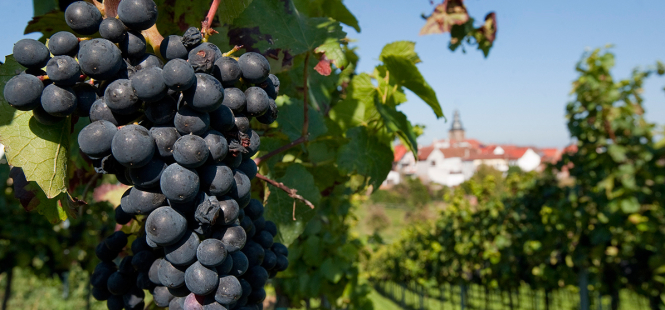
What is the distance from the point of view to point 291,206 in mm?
1499

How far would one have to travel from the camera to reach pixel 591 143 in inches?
231

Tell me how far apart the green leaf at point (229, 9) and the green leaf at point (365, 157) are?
2.28 feet

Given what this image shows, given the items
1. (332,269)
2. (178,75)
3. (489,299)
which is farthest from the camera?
(489,299)

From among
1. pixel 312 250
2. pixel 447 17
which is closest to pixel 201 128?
pixel 447 17

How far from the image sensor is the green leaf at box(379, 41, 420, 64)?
1.71m

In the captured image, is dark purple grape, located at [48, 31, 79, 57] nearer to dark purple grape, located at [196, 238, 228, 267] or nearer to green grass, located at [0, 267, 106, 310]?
dark purple grape, located at [196, 238, 228, 267]

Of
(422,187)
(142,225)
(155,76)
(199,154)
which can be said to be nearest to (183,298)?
(142,225)

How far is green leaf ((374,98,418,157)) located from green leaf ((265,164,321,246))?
366 mm

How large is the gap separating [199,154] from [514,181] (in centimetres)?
799

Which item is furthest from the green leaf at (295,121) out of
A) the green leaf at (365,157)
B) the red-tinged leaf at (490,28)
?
the red-tinged leaf at (490,28)

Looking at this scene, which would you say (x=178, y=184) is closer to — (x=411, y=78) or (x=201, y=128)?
(x=201, y=128)

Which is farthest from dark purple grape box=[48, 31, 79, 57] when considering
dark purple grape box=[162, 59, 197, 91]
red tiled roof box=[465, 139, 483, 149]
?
red tiled roof box=[465, 139, 483, 149]

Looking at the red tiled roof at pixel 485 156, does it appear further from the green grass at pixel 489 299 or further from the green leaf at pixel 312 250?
the green leaf at pixel 312 250

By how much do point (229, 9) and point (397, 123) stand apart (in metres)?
0.76
